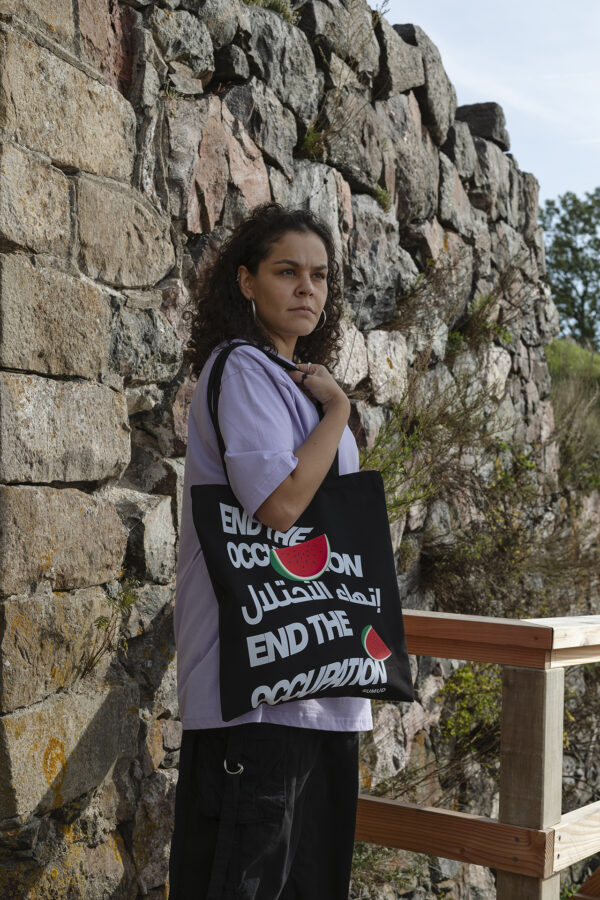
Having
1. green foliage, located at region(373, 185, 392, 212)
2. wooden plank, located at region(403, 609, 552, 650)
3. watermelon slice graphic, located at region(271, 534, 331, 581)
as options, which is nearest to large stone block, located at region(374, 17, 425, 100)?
green foliage, located at region(373, 185, 392, 212)

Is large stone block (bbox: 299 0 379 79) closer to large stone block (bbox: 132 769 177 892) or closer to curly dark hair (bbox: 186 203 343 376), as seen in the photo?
curly dark hair (bbox: 186 203 343 376)

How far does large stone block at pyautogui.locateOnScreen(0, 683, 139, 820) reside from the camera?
202cm

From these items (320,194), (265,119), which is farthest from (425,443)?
(265,119)

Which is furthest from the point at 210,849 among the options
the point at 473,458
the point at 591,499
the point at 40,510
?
the point at 591,499

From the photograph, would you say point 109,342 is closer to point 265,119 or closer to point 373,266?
point 265,119

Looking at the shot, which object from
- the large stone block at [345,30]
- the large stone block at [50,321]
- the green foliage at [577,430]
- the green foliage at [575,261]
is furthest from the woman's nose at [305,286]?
the green foliage at [575,261]

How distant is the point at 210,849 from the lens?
5.74ft

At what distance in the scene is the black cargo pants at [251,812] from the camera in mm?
1707

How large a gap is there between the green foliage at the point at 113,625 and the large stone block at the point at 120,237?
81cm

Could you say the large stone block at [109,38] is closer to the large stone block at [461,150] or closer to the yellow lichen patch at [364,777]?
the yellow lichen patch at [364,777]

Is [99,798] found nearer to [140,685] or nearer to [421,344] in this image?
[140,685]

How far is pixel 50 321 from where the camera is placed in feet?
7.16

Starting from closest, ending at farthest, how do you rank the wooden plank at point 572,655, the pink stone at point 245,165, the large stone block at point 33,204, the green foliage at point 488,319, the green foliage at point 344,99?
the large stone block at point 33,204 < the wooden plank at point 572,655 < the pink stone at point 245,165 < the green foliage at point 344,99 < the green foliage at point 488,319

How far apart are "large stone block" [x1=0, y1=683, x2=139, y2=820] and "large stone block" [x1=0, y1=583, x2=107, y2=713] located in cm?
4
